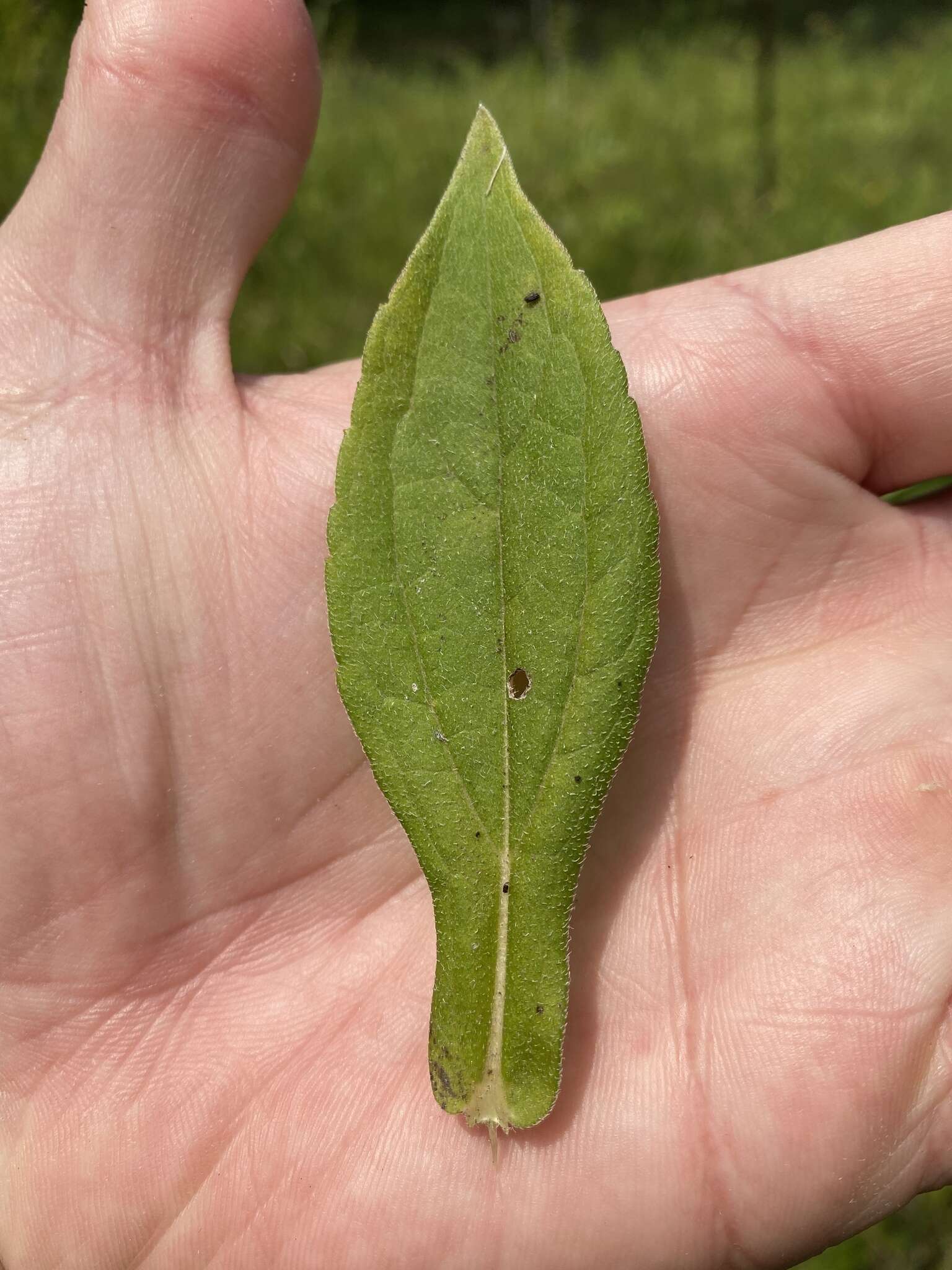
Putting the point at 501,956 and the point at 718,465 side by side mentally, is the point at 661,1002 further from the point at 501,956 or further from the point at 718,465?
the point at 718,465

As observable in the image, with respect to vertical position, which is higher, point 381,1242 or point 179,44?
point 179,44

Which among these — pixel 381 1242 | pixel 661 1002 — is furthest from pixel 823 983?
pixel 381 1242

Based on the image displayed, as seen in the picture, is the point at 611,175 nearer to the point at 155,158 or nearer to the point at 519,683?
the point at 155,158

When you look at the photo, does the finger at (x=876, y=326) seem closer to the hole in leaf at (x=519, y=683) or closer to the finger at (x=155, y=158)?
the hole in leaf at (x=519, y=683)

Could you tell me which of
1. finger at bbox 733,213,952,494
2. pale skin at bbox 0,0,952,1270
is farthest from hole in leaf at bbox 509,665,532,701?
finger at bbox 733,213,952,494

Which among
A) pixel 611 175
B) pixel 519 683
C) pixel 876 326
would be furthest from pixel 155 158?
pixel 611 175

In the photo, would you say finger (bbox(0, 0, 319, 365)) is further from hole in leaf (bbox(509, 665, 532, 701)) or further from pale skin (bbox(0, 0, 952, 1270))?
hole in leaf (bbox(509, 665, 532, 701))
